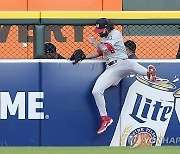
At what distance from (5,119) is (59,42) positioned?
1.27 meters

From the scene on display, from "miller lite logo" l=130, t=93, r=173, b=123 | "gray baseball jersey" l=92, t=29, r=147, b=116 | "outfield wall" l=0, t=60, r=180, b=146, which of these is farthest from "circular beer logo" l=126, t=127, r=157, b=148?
"gray baseball jersey" l=92, t=29, r=147, b=116

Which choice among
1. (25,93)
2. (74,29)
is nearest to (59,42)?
(74,29)

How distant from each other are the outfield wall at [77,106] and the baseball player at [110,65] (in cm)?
15

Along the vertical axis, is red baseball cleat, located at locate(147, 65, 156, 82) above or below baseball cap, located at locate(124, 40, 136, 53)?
below

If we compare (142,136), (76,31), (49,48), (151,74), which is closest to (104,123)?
(142,136)

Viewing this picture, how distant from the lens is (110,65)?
9297mm

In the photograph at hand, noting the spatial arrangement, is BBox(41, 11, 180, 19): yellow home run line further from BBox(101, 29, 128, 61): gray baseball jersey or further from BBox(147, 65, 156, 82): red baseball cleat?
BBox(147, 65, 156, 82): red baseball cleat

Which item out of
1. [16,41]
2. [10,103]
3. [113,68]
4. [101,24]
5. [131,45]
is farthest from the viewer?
[16,41]

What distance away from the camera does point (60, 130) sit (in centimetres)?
946

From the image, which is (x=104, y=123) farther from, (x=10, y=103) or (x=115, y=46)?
(x=10, y=103)

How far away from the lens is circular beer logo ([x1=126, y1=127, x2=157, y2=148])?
9.49 m

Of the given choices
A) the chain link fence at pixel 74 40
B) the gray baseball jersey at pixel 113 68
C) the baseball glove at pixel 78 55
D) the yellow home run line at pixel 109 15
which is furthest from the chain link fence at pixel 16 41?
the gray baseball jersey at pixel 113 68

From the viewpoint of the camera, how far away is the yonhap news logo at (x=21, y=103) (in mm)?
9367

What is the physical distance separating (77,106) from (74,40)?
94cm
